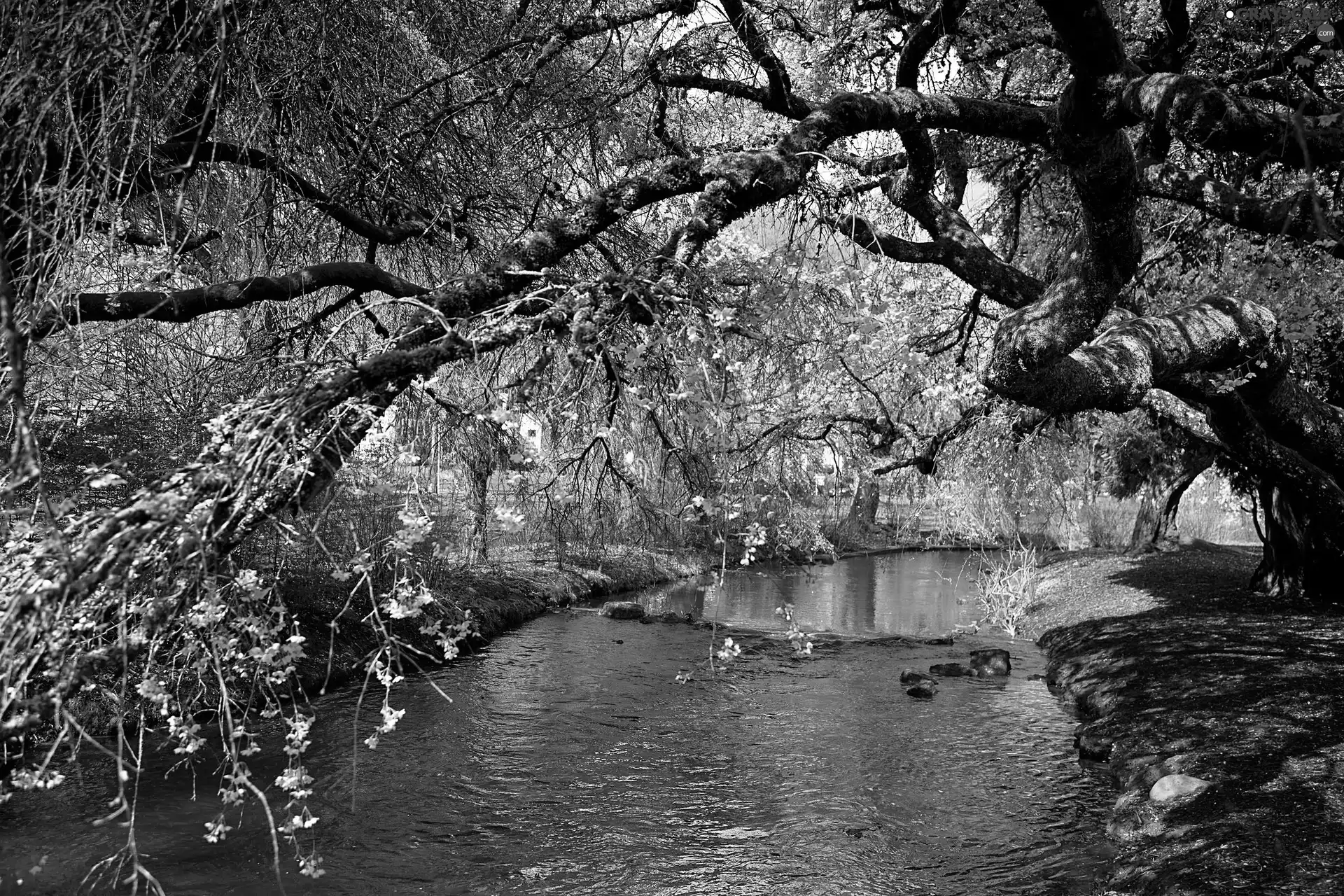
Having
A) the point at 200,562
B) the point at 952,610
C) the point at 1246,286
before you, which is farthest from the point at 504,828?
the point at 952,610

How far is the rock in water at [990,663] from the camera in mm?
12508

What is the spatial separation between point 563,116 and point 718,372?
174 inches

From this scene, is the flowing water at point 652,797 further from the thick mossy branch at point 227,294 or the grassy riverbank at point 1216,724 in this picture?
the thick mossy branch at point 227,294

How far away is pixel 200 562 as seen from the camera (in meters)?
2.05

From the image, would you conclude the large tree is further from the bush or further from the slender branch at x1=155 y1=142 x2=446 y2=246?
the bush

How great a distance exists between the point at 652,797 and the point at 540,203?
4678 millimetres

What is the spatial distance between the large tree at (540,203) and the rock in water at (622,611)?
590 centimetres

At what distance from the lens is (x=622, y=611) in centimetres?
1596

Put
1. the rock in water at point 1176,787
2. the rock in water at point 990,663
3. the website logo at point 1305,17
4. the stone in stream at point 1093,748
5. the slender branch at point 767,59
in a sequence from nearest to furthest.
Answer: the website logo at point 1305,17 → the slender branch at point 767,59 → the rock in water at point 1176,787 → the stone in stream at point 1093,748 → the rock in water at point 990,663

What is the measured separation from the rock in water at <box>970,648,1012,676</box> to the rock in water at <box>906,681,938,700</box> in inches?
49.3

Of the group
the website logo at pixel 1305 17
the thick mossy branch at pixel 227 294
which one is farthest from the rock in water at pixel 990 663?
the thick mossy branch at pixel 227 294

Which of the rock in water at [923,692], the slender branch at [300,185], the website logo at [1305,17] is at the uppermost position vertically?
the website logo at [1305,17]

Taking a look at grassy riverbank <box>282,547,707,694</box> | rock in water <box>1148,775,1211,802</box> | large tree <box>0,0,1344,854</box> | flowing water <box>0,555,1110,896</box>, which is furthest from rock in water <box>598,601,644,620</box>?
rock in water <box>1148,775,1211,802</box>

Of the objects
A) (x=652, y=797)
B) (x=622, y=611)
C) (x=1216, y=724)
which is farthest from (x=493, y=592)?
(x=1216, y=724)
